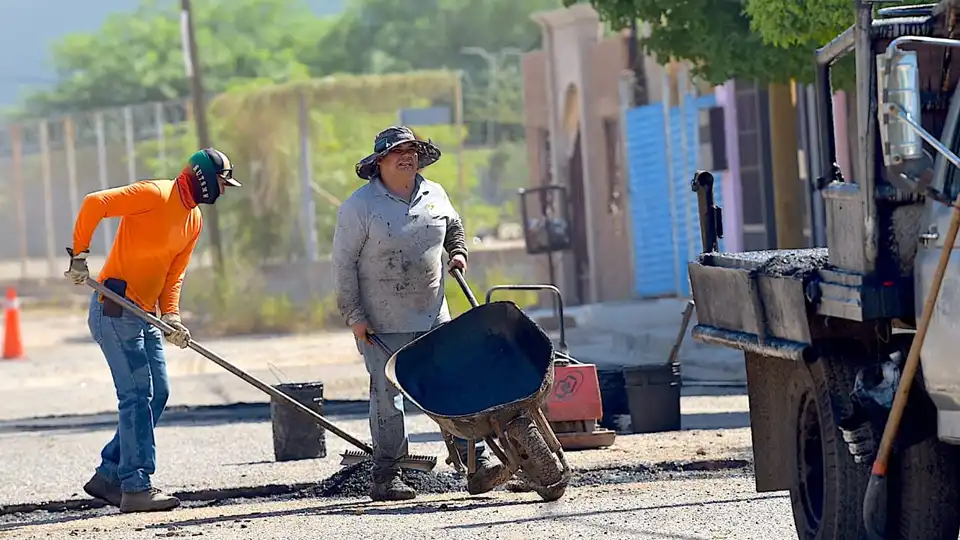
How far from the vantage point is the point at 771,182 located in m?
23.3

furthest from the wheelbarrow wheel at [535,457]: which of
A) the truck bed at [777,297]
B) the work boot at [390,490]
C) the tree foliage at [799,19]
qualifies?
the tree foliage at [799,19]

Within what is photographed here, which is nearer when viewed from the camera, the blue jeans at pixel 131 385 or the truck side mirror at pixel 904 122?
the truck side mirror at pixel 904 122

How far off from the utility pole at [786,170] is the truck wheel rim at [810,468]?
10.0 meters

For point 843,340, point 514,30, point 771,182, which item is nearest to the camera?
point 843,340

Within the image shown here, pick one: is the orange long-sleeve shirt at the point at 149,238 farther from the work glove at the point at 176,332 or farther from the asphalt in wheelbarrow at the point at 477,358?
the asphalt in wheelbarrow at the point at 477,358

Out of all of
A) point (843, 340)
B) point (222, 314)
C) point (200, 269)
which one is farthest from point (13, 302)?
point (843, 340)

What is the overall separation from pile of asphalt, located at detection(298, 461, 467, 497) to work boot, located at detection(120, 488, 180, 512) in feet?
2.54

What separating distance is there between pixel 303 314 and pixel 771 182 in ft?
32.8

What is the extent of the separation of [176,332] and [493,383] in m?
1.76

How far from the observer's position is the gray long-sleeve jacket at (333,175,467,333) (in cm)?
975

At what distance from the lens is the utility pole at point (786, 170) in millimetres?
17484

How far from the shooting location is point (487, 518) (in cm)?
888

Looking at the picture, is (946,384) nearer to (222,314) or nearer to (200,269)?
(222,314)

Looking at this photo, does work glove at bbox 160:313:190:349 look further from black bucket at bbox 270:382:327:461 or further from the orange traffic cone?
the orange traffic cone
